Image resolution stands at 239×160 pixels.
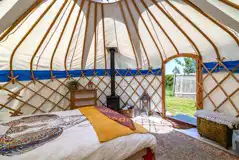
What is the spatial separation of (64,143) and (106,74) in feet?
10.4

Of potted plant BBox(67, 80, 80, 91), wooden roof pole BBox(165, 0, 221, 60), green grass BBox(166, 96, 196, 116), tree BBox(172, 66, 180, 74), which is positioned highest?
wooden roof pole BBox(165, 0, 221, 60)

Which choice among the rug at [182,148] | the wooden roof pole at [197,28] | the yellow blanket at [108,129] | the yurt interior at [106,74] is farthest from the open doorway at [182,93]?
the yellow blanket at [108,129]

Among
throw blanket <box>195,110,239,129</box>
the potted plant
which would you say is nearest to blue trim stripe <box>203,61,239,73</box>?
throw blanket <box>195,110,239,129</box>

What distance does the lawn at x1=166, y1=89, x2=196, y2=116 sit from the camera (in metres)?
4.81

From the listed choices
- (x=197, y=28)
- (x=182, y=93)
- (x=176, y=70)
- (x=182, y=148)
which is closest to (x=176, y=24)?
(x=197, y=28)

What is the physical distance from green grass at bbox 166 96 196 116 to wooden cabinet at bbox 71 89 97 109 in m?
2.85

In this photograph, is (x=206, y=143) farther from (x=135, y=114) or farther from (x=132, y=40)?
(x=132, y=40)

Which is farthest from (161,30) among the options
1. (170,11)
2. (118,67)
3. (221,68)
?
(118,67)

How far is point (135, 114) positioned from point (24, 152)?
355 cm

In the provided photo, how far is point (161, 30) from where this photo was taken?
9.50ft

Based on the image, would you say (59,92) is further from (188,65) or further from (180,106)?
(188,65)

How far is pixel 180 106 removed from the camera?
5336 millimetres

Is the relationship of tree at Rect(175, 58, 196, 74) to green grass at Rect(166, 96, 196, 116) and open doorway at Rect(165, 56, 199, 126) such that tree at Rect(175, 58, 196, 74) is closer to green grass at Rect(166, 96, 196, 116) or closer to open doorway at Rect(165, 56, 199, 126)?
open doorway at Rect(165, 56, 199, 126)

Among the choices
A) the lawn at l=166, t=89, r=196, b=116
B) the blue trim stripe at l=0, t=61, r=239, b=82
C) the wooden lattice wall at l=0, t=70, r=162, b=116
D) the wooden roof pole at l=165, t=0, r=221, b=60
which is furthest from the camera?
the lawn at l=166, t=89, r=196, b=116
